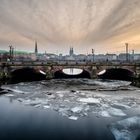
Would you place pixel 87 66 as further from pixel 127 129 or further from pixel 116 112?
pixel 127 129

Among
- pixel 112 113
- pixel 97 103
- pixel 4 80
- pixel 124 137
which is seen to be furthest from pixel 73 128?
pixel 4 80

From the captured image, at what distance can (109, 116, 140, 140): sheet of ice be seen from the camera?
1755 cm

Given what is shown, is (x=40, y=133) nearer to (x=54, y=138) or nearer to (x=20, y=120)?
(x=54, y=138)

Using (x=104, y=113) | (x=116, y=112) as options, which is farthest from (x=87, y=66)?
(x=104, y=113)

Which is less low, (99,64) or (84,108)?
(99,64)

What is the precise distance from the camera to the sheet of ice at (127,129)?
17.5m

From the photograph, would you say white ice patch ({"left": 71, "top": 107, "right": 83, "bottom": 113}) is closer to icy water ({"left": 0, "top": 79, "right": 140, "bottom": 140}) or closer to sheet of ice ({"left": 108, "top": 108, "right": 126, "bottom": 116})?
icy water ({"left": 0, "top": 79, "right": 140, "bottom": 140})

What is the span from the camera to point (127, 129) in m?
19.1

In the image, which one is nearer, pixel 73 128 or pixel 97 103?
pixel 73 128

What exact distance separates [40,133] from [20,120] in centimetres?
458

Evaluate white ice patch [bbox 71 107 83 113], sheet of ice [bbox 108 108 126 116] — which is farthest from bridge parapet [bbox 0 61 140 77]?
sheet of ice [bbox 108 108 126 116]

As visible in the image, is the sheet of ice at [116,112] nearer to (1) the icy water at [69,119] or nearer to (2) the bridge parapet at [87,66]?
(1) the icy water at [69,119]

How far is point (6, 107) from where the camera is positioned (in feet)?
93.5

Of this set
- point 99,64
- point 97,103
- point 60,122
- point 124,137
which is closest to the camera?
point 124,137
